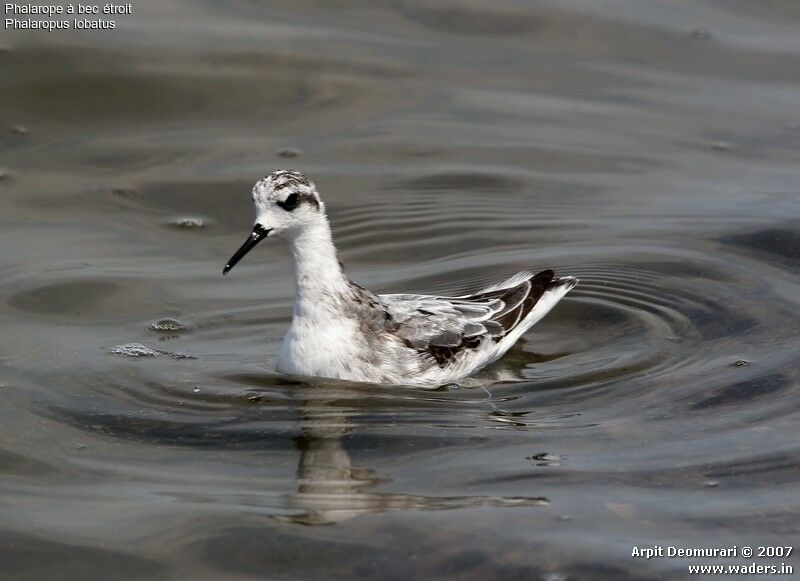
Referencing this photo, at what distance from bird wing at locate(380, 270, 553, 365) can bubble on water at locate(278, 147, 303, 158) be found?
3391 mm

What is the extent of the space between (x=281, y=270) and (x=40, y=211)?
8.03 ft

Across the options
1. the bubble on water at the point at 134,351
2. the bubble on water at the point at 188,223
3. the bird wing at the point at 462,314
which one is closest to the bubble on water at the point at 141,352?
the bubble on water at the point at 134,351

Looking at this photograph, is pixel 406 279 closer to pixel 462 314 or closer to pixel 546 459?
pixel 462 314

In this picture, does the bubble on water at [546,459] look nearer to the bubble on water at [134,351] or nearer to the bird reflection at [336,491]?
the bird reflection at [336,491]

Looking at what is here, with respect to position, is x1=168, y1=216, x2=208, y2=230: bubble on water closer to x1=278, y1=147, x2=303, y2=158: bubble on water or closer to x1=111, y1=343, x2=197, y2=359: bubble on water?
x1=278, y1=147, x2=303, y2=158: bubble on water

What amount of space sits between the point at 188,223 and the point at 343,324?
11.2 feet

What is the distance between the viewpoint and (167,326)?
1036cm

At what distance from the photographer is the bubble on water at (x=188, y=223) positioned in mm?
12312

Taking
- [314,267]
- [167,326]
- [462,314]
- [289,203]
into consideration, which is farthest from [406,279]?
[289,203]

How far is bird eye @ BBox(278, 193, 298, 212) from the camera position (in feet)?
30.0

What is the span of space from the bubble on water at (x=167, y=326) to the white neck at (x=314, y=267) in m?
1.27

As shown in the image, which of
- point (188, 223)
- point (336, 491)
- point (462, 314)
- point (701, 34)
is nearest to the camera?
point (336, 491)

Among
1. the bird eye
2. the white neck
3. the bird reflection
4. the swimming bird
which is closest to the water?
the bird reflection

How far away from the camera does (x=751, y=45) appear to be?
15359 millimetres
